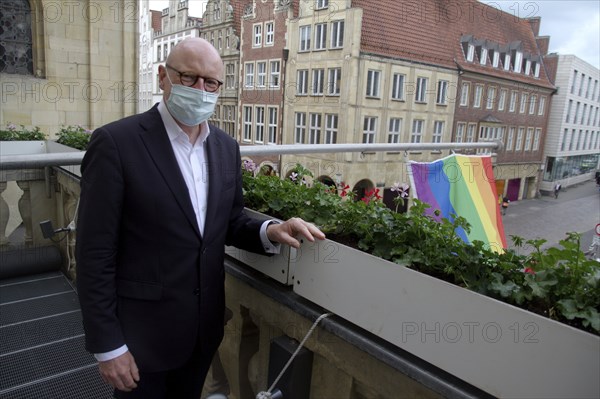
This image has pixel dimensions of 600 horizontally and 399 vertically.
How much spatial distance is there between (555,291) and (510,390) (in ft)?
0.51

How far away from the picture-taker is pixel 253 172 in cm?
138

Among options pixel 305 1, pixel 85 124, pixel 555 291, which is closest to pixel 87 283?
pixel 555 291

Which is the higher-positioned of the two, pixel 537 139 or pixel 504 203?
pixel 537 139

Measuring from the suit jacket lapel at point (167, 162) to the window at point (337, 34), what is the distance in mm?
6152

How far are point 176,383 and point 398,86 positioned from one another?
19.7 feet

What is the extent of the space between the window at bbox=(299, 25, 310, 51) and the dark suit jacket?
6586 millimetres

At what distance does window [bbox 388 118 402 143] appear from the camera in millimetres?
7026

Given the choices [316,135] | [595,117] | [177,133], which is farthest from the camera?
[316,135]

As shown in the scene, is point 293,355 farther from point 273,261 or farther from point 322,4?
point 322,4

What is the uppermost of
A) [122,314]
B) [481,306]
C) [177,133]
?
[177,133]

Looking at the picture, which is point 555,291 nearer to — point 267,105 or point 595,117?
point 595,117

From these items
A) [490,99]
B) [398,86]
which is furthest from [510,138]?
[398,86]

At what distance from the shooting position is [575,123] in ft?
6.42

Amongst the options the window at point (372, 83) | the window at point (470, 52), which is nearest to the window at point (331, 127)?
the window at point (372, 83)
